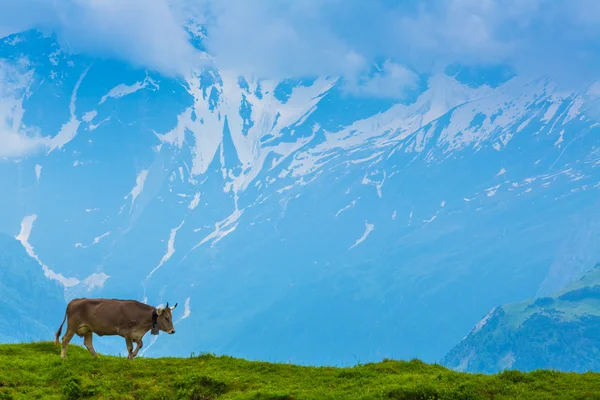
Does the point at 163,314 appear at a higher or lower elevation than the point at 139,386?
higher

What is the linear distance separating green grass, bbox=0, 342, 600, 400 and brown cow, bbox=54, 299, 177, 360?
938 millimetres

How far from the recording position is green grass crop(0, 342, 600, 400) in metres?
21.6

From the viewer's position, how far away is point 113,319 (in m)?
27.3

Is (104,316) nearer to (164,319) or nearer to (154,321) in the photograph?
(154,321)

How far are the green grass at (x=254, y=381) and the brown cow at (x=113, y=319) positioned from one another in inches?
36.9

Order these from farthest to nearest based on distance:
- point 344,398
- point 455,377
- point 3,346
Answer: point 3,346
point 455,377
point 344,398

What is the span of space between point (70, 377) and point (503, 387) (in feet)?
45.2

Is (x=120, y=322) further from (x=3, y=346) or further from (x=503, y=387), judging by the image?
(x=503, y=387)

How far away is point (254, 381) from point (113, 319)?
21.5 ft

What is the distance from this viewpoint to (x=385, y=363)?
87.3 ft

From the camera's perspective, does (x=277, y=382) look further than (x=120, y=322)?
No

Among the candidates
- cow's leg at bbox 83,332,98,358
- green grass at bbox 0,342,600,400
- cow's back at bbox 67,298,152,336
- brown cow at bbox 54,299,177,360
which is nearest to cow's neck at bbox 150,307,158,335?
brown cow at bbox 54,299,177,360

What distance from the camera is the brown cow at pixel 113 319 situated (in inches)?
1075

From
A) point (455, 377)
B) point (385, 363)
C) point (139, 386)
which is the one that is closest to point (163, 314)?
point (139, 386)
